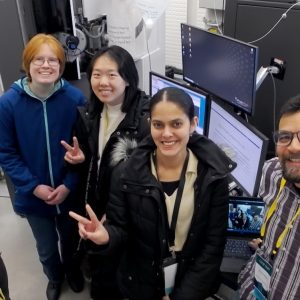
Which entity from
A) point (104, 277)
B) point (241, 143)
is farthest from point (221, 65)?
point (104, 277)

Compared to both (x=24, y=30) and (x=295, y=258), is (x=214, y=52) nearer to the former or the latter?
(x=295, y=258)

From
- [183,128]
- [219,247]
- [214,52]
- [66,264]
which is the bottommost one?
[66,264]

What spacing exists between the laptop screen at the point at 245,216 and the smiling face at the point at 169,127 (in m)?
0.50

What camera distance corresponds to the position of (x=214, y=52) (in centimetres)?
173

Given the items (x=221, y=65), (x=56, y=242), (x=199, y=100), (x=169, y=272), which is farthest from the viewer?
(x=56, y=242)

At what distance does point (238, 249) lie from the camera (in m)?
1.65

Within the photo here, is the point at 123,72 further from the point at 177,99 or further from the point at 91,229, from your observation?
the point at 91,229

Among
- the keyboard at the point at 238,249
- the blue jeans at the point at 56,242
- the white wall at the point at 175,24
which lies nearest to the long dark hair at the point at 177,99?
the keyboard at the point at 238,249

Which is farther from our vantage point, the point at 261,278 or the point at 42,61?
the point at 42,61

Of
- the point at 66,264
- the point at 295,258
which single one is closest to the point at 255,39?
the point at 295,258

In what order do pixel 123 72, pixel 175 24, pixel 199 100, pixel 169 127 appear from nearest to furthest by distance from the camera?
pixel 169 127
pixel 123 72
pixel 199 100
pixel 175 24

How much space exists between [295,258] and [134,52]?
2120 mm

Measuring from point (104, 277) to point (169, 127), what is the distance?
1.03m

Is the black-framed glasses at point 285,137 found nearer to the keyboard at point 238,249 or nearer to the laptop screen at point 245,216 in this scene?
the laptop screen at point 245,216
